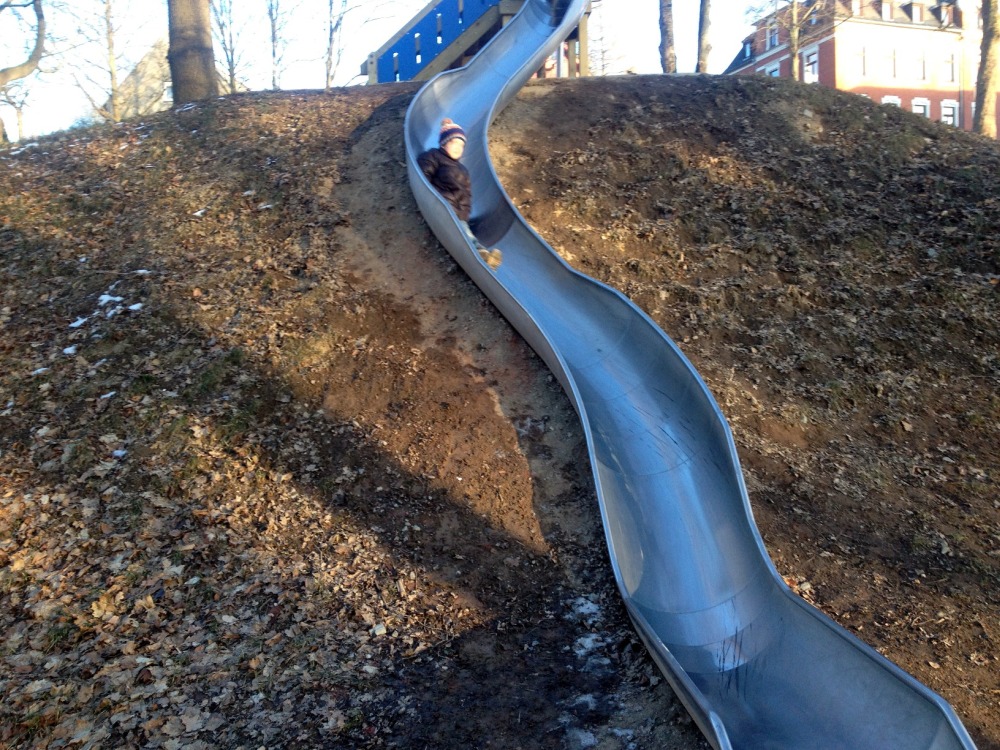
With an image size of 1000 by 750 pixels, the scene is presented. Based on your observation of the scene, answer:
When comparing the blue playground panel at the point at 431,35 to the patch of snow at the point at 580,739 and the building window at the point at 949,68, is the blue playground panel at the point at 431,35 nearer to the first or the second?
the patch of snow at the point at 580,739

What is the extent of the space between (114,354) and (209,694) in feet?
13.5

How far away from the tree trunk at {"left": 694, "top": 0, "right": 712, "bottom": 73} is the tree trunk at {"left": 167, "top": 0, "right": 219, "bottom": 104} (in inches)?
443

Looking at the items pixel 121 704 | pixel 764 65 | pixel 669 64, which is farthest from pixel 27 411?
pixel 764 65

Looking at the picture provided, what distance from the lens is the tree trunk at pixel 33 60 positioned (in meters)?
Result: 18.0

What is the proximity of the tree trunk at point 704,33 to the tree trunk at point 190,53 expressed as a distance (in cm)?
1124

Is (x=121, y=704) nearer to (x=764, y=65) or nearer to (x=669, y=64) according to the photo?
(x=669, y=64)

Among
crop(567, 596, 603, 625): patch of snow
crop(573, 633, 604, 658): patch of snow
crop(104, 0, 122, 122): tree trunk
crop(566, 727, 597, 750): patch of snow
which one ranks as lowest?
crop(566, 727, 597, 750): patch of snow

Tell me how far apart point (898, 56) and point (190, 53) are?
48062 millimetres

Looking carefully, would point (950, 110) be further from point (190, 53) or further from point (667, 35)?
point (190, 53)

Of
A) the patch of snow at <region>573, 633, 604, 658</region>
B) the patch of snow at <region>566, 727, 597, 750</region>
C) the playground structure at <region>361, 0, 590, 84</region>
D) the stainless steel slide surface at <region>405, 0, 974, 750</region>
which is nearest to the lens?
the stainless steel slide surface at <region>405, 0, 974, 750</region>

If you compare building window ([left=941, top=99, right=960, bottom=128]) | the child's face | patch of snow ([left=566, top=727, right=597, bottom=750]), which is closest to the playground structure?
the child's face

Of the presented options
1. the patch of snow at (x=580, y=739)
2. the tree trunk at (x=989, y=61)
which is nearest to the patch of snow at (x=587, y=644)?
the patch of snow at (x=580, y=739)

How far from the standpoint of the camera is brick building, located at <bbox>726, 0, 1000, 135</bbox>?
4638 centimetres

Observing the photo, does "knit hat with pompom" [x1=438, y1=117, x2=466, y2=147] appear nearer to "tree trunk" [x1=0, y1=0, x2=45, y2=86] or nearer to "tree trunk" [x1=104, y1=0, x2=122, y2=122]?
"tree trunk" [x1=0, y1=0, x2=45, y2=86]
